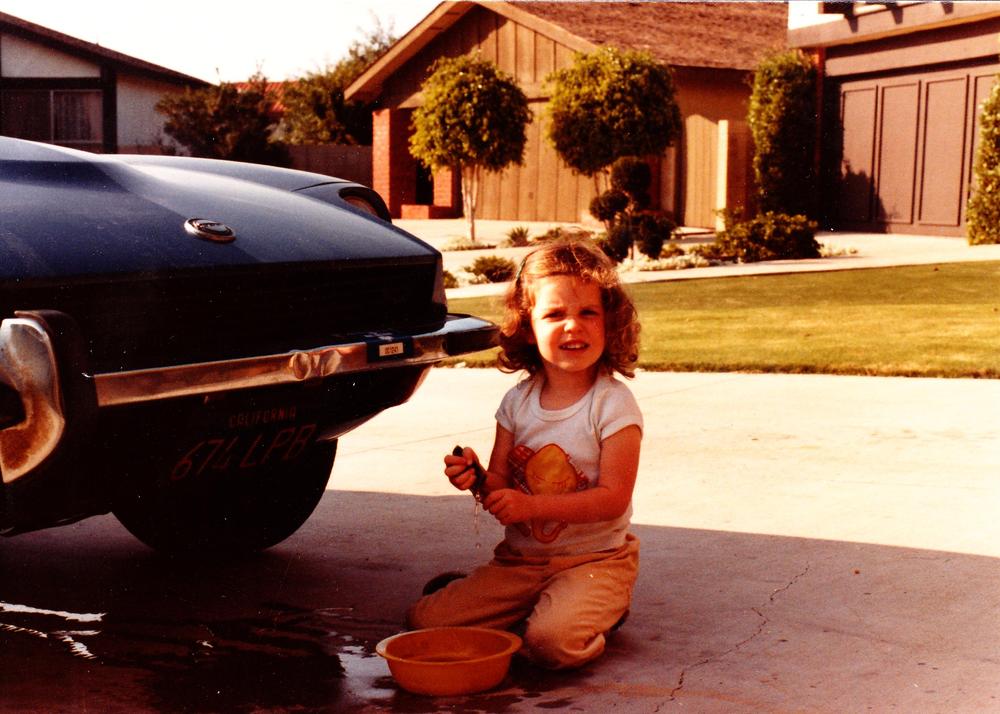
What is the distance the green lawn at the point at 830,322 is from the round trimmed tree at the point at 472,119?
27.2 feet

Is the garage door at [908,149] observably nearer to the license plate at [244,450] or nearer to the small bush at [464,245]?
the small bush at [464,245]

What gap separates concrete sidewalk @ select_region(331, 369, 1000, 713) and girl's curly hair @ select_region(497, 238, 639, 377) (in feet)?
2.17

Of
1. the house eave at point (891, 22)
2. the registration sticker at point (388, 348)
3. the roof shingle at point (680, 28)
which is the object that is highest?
the roof shingle at point (680, 28)

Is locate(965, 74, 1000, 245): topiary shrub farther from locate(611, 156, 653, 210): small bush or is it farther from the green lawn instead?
locate(611, 156, 653, 210): small bush

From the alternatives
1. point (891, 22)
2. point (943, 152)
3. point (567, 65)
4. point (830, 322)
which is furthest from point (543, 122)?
point (830, 322)

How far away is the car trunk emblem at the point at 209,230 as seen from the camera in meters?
2.99

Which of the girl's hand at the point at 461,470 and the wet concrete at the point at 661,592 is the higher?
the girl's hand at the point at 461,470

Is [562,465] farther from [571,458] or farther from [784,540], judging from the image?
[784,540]

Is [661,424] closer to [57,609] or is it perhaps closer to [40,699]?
[57,609]

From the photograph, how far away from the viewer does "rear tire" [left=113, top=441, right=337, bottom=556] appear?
387 centimetres

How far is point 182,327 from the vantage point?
2.82 metres

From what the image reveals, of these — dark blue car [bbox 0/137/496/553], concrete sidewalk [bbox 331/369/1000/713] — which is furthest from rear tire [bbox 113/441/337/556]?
concrete sidewalk [bbox 331/369/1000/713]

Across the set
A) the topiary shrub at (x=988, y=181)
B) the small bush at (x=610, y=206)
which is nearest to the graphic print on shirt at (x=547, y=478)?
the topiary shrub at (x=988, y=181)

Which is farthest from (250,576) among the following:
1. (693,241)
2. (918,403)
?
(693,241)
